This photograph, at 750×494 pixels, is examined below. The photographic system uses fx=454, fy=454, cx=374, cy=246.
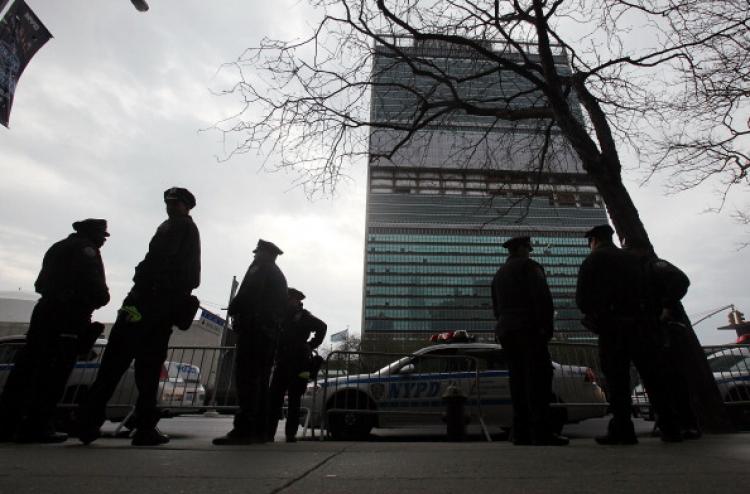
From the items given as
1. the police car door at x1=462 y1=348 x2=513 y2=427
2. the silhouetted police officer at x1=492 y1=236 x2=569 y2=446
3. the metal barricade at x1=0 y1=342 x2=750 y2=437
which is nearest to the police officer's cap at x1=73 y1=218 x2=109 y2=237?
the metal barricade at x1=0 y1=342 x2=750 y2=437

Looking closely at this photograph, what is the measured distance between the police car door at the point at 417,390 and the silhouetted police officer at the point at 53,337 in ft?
14.5

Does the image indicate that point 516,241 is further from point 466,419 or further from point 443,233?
point 443,233

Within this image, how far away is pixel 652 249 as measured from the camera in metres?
5.50

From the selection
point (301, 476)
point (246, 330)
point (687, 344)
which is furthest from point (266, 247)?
point (687, 344)

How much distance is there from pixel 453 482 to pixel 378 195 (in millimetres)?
130312

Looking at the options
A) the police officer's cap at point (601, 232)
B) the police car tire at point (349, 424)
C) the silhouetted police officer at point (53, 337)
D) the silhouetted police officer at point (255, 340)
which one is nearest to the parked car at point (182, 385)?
the police car tire at point (349, 424)

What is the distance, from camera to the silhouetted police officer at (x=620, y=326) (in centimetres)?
389

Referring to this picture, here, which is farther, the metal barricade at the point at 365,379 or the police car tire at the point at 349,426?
the police car tire at the point at 349,426

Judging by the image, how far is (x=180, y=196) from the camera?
3.94 metres

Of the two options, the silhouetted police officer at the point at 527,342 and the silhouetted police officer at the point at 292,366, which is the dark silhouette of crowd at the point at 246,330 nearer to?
the silhouetted police officer at the point at 527,342

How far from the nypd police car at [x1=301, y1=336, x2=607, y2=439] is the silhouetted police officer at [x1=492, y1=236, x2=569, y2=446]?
245 centimetres

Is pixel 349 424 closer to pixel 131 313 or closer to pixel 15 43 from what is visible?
pixel 131 313

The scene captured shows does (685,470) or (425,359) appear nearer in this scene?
(685,470)

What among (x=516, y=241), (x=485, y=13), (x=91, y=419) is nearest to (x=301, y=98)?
(x=485, y=13)
